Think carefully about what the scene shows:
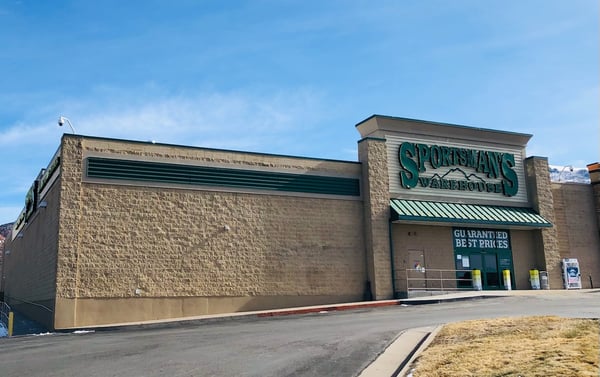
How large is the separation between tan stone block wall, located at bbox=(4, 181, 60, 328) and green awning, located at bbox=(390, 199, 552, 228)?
50.1ft

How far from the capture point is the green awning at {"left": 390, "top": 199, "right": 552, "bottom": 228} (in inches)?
1135

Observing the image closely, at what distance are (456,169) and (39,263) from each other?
21.4 m

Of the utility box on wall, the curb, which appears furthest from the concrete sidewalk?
the curb

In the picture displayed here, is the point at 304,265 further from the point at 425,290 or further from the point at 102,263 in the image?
the point at 102,263

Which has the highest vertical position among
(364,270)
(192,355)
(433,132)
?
(433,132)

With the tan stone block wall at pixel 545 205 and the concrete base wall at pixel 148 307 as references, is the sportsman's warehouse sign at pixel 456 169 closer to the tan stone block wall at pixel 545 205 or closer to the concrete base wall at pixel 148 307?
the tan stone block wall at pixel 545 205

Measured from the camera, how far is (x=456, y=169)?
1258 inches

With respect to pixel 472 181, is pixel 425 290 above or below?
below

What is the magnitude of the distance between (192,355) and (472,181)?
23.3m

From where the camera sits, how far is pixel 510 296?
25.6 m

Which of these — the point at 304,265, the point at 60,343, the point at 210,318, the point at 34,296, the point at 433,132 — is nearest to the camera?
the point at 60,343

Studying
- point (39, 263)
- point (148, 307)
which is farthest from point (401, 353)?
point (39, 263)

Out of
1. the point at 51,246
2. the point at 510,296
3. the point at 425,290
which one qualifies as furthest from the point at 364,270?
the point at 51,246

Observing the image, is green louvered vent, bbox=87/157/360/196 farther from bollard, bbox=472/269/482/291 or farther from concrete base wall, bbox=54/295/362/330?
bollard, bbox=472/269/482/291
